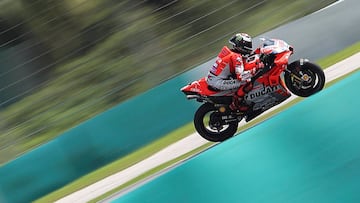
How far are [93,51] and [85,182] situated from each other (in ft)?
19.9

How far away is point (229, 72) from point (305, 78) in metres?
1.05

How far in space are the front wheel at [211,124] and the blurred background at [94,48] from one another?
4302 mm

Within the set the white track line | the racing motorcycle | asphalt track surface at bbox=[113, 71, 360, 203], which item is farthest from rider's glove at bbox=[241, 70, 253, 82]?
asphalt track surface at bbox=[113, 71, 360, 203]

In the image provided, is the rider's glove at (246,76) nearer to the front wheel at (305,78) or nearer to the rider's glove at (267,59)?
the rider's glove at (267,59)

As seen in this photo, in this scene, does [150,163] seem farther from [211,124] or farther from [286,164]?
[286,164]

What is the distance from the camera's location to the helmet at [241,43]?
8.02m

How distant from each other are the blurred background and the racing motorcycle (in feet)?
14.3

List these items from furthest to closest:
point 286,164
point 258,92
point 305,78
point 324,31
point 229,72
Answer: point 324,31 → point 258,92 → point 229,72 → point 305,78 → point 286,164

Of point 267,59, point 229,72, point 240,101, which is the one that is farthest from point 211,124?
point 267,59

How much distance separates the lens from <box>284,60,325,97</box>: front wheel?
25.7 feet

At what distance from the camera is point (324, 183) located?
4848 mm

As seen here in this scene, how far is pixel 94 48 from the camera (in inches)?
628

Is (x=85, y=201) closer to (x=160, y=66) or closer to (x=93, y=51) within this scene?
(x=160, y=66)

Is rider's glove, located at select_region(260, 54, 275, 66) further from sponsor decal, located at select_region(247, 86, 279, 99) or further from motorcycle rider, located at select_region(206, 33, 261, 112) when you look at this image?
sponsor decal, located at select_region(247, 86, 279, 99)
